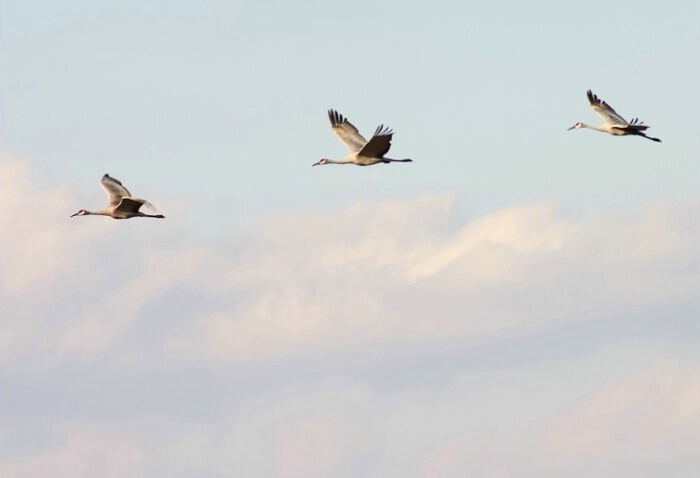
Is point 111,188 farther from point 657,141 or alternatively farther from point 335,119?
point 657,141

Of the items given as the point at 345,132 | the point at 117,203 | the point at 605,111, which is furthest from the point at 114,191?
the point at 605,111

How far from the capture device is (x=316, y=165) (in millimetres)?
82562

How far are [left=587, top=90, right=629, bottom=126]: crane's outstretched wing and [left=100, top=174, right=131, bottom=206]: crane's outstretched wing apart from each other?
73.5 feet

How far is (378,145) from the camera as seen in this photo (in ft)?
245

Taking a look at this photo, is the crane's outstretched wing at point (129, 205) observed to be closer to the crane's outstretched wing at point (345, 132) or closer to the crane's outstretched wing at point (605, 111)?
the crane's outstretched wing at point (345, 132)

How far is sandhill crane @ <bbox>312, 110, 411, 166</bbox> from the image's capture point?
74000mm

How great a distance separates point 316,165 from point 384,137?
31.7 feet

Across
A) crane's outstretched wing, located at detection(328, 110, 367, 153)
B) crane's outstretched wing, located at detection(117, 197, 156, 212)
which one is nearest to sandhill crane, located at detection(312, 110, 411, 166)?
crane's outstretched wing, located at detection(328, 110, 367, 153)

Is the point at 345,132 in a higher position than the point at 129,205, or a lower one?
higher

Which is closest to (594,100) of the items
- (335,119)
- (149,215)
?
(335,119)

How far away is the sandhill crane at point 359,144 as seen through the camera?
74000 millimetres

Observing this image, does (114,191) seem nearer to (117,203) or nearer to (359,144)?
(117,203)

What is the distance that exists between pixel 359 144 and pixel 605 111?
468 inches

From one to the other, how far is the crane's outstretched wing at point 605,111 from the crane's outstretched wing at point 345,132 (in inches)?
440
